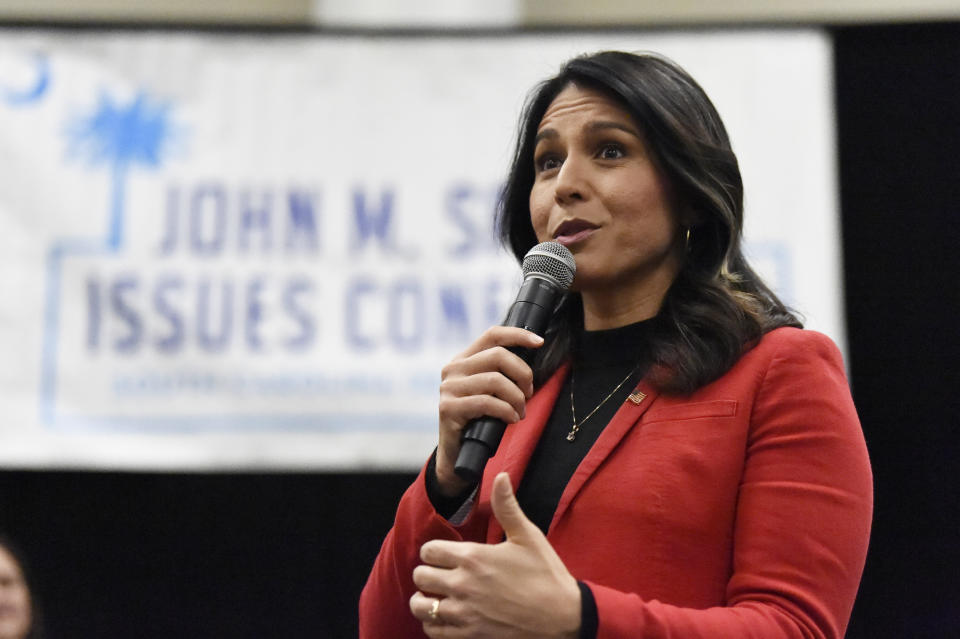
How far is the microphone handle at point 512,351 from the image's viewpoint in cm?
96

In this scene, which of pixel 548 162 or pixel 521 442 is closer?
pixel 521 442

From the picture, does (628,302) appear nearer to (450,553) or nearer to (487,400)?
(487,400)

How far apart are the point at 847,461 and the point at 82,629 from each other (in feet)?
7.90

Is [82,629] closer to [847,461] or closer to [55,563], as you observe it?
[55,563]

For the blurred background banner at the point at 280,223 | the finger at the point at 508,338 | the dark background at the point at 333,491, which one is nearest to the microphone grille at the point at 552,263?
the finger at the point at 508,338

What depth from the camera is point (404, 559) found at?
3.63 ft

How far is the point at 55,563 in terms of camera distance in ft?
9.07

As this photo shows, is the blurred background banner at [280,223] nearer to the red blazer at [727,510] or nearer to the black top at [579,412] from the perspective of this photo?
the black top at [579,412]

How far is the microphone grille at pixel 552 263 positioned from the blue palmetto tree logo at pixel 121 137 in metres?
1.83

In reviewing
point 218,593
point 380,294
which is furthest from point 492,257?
point 218,593

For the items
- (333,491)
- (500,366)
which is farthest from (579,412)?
(333,491)

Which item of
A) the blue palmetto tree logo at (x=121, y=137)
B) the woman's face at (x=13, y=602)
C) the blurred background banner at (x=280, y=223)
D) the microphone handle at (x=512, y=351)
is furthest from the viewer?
the blue palmetto tree logo at (x=121, y=137)

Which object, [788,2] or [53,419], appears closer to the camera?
[53,419]

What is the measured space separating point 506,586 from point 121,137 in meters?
2.23
